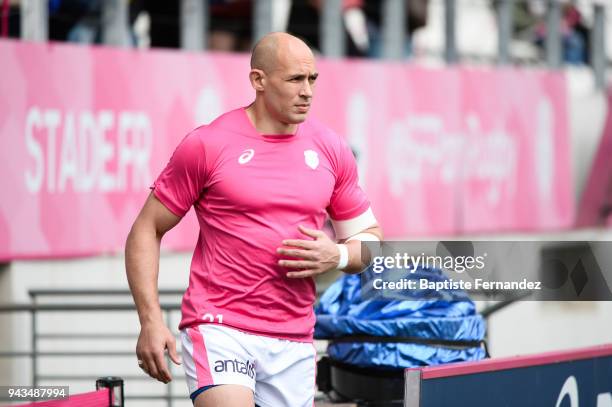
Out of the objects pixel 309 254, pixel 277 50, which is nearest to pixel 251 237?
pixel 309 254

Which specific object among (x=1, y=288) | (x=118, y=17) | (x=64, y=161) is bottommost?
(x=1, y=288)

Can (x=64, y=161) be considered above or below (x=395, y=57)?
below

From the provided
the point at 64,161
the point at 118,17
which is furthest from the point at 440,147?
the point at 64,161

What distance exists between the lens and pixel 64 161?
9.67 metres

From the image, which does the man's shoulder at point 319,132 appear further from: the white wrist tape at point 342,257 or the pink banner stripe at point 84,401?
the pink banner stripe at point 84,401

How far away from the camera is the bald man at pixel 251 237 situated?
4.84 m

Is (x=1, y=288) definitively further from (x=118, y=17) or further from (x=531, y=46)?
(x=531, y=46)

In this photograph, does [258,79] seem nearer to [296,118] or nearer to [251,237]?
[296,118]

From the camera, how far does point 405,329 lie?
607cm

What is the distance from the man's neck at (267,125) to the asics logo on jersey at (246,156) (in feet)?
0.34

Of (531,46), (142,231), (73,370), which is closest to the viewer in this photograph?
(142,231)

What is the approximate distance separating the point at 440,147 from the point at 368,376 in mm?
7107

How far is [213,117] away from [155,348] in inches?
256

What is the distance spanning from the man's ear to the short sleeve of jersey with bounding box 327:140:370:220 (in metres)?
0.40
